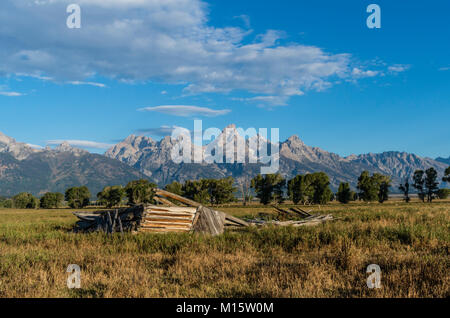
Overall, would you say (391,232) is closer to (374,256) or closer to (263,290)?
(374,256)

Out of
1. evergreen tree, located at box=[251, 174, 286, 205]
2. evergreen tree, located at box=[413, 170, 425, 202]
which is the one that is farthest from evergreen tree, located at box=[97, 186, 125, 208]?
evergreen tree, located at box=[413, 170, 425, 202]

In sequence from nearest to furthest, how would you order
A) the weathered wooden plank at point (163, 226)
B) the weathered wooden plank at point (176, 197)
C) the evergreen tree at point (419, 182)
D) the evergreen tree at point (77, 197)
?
1. the weathered wooden plank at point (163, 226)
2. the weathered wooden plank at point (176, 197)
3. the evergreen tree at point (77, 197)
4. the evergreen tree at point (419, 182)

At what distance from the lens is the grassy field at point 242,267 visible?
20.0 feet

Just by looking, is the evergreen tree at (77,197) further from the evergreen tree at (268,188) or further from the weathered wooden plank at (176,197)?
the weathered wooden plank at (176,197)

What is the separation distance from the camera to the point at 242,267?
25.8ft

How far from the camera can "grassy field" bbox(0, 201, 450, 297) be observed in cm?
608

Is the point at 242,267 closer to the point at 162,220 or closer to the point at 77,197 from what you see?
the point at 162,220

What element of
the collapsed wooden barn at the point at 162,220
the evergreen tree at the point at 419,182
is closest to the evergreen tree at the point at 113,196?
the collapsed wooden barn at the point at 162,220

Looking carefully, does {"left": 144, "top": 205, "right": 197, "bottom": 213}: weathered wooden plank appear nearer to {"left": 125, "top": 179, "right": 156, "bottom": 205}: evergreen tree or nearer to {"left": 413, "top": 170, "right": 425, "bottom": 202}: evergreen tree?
{"left": 125, "top": 179, "right": 156, "bottom": 205}: evergreen tree

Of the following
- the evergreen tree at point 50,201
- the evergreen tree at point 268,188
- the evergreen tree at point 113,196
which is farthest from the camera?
the evergreen tree at point 50,201

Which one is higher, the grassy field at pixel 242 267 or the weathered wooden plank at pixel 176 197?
the weathered wooden plank at pixel 176 197

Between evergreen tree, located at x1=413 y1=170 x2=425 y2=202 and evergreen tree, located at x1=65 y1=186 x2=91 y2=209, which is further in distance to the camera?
evergreen tree, located at x1=413 y1=170 x2=425 y2=202
